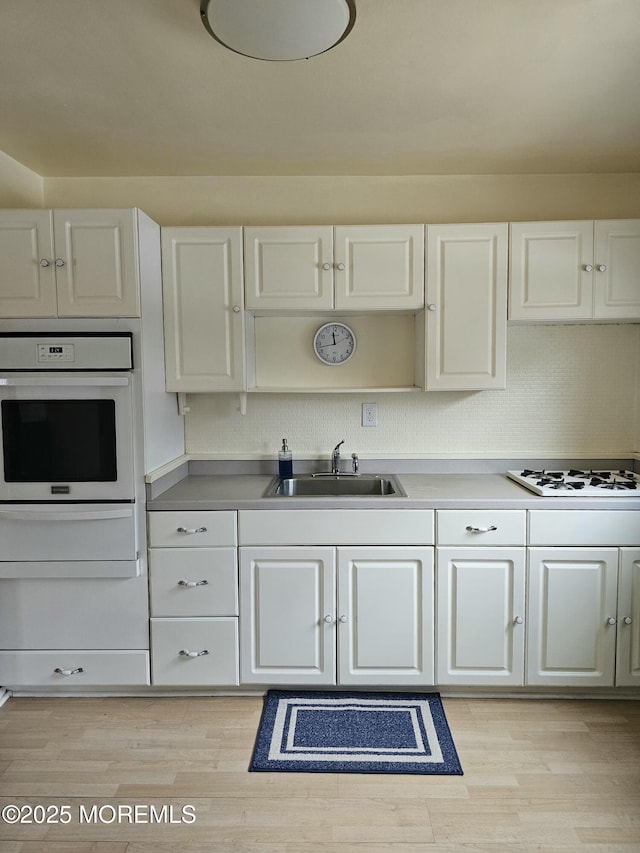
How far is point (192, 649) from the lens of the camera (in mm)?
2342

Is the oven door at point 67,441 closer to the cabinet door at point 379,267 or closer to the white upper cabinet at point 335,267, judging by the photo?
the white upper cabinet at point 335,267

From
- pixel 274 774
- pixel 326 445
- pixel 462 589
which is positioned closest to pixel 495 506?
pixel 462 589

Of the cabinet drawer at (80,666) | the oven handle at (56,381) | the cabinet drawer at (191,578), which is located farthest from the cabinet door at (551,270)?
the cabinet drawer at (80,666)

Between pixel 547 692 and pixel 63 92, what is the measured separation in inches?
123

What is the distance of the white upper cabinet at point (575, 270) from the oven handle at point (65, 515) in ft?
6.58

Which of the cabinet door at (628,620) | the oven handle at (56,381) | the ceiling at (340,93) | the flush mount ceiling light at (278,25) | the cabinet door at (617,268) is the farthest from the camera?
the cabinet door at (617,268)

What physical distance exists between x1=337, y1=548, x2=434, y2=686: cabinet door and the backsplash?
69cm

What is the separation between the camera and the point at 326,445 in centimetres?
287

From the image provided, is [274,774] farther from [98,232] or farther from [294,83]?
[294,83]

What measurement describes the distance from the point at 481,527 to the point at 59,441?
1.82 metres

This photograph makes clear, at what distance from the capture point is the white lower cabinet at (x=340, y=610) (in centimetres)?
232

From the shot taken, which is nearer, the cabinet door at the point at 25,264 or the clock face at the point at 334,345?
the cabinet door at the point at 25,264

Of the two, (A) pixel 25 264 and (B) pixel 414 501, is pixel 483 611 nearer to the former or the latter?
(B) pixel 414 501

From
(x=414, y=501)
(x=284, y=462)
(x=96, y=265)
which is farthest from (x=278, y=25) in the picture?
(x=284, y=462)
